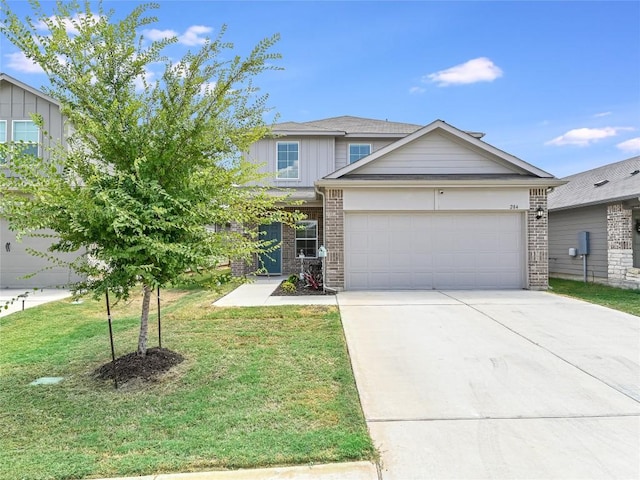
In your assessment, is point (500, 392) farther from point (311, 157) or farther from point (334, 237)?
point (311, 157)

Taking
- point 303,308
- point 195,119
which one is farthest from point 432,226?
point 195,119

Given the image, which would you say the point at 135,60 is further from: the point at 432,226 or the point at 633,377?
the point at 432,226

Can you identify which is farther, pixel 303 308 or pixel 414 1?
pixel 414 1

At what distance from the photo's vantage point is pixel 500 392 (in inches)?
158

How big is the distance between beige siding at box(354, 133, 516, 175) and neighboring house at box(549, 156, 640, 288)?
3307 mm

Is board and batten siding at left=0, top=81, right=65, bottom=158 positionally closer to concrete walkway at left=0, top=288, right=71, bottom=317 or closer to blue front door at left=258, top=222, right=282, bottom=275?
concrete walkway at left=0, top=288, right=71, bottom=317

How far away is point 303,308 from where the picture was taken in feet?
27.0

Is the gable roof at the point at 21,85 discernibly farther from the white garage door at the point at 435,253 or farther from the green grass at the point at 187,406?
the white garage door at the point at 435,253

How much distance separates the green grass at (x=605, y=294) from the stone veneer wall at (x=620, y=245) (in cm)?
46

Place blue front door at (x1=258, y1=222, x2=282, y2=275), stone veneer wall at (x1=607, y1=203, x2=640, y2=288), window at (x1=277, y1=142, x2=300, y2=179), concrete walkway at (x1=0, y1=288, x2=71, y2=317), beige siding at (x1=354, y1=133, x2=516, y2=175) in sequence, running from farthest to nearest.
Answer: window at (x1=277, y1=142, x2=300, y2=179)
blue front door at (x1=258, y1=222, x2=282, y2=275)
stone veneer wall at (x1=607, y1=203, x2=640, y2=288)
beige siding at (x1=354, y1=133, x2=516, y2=175)
concrete walkway at (x1=0, y1=288, x2=71, y2=317)

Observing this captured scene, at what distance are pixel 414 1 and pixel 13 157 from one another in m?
9.31

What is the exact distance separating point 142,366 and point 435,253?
840 cm

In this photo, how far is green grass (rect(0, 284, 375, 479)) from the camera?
2.82 metres

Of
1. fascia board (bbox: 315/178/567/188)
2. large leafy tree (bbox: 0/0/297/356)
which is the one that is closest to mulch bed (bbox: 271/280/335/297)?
fascia board (bbox: 315/178/567/188)
